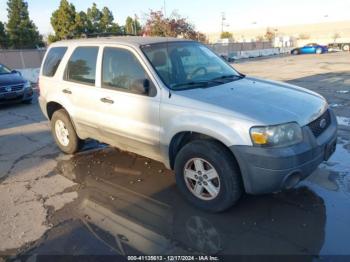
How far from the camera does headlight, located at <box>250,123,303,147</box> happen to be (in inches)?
145

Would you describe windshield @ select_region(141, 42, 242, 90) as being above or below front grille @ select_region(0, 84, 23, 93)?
above

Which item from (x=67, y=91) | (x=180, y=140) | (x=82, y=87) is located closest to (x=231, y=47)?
(x=67, y=91)

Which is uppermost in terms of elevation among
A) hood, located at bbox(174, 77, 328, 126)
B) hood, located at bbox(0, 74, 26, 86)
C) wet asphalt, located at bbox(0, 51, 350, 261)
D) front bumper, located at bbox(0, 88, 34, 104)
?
hood, located at bbox(174, 77, 328, 126)

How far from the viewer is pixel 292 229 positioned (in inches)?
151

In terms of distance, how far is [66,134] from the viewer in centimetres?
654

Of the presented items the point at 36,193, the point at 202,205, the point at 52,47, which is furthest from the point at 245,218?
the point at 52,47

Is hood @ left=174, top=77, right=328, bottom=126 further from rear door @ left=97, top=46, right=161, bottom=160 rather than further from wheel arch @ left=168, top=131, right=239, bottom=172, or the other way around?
rear door @ left=97, top=46, right=161, bottom=160

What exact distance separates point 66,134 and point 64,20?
4371 centimetres

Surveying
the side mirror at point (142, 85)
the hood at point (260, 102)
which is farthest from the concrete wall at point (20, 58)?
the hood at point (260, 102)

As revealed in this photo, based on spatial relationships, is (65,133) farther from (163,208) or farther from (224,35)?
(224,35)

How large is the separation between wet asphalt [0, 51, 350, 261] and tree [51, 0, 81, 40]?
1751 inches

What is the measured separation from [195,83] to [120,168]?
1.95 meters

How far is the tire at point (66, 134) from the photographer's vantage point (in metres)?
6.29

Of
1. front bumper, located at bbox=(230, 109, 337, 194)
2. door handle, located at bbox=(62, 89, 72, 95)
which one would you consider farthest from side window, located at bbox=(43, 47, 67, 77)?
front bumper, located at bbox=(230, 109, 337, 194)
